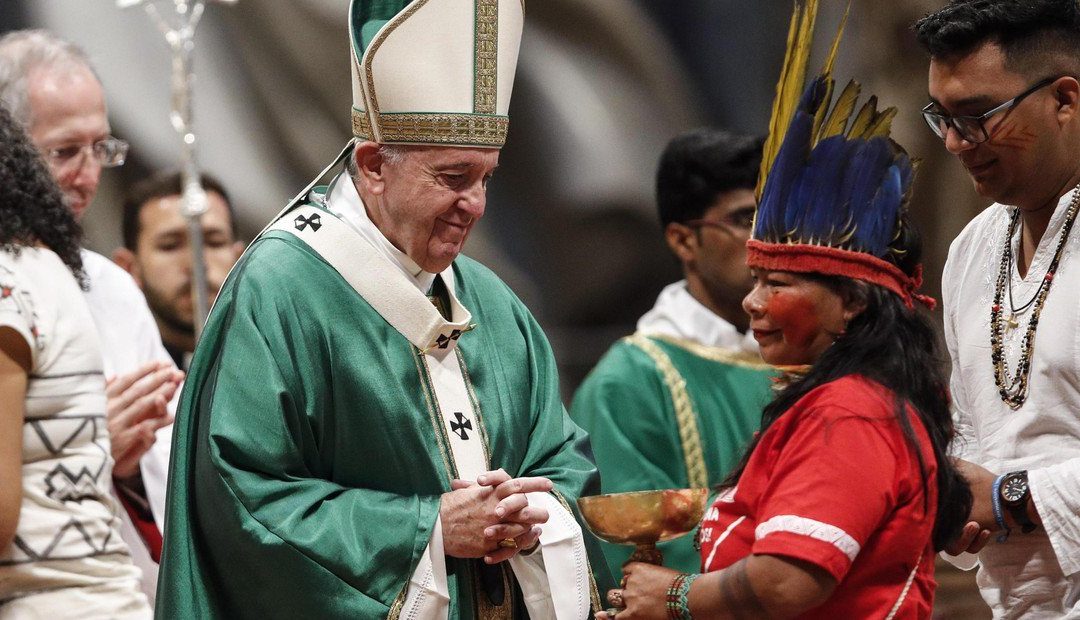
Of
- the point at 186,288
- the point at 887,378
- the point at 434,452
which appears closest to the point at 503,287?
the point at 434,452

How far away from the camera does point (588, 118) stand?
243 inches

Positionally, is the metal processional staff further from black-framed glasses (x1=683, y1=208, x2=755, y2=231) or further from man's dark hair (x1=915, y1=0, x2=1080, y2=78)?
man's dark hair (x1=915, y1=0, x2=1080, y2=78)

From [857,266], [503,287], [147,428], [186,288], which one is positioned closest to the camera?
[857,266]

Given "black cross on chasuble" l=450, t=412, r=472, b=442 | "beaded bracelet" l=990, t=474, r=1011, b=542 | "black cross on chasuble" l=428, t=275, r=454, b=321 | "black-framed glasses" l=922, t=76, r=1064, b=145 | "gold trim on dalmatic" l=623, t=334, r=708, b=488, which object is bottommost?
"gold trim on dalmatic" l=623, t=334, r=708, b=488

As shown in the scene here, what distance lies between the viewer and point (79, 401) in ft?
9.77

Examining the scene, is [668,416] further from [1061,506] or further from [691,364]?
[1061,506]

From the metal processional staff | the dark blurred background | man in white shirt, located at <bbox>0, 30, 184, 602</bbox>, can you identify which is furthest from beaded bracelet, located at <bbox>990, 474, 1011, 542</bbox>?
the dark blurred background

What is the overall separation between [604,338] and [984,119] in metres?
3.40

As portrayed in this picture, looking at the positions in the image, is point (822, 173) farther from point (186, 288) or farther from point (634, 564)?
point (186, 288)

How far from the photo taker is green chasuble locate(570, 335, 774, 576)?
4.41 metres

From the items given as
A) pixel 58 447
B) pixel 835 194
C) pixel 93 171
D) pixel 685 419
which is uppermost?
pixel 835 194

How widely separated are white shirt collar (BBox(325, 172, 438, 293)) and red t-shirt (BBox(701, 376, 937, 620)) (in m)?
0.87

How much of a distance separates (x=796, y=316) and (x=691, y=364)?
6.59 feet

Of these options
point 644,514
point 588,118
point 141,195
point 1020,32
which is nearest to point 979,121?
point 1020,32
